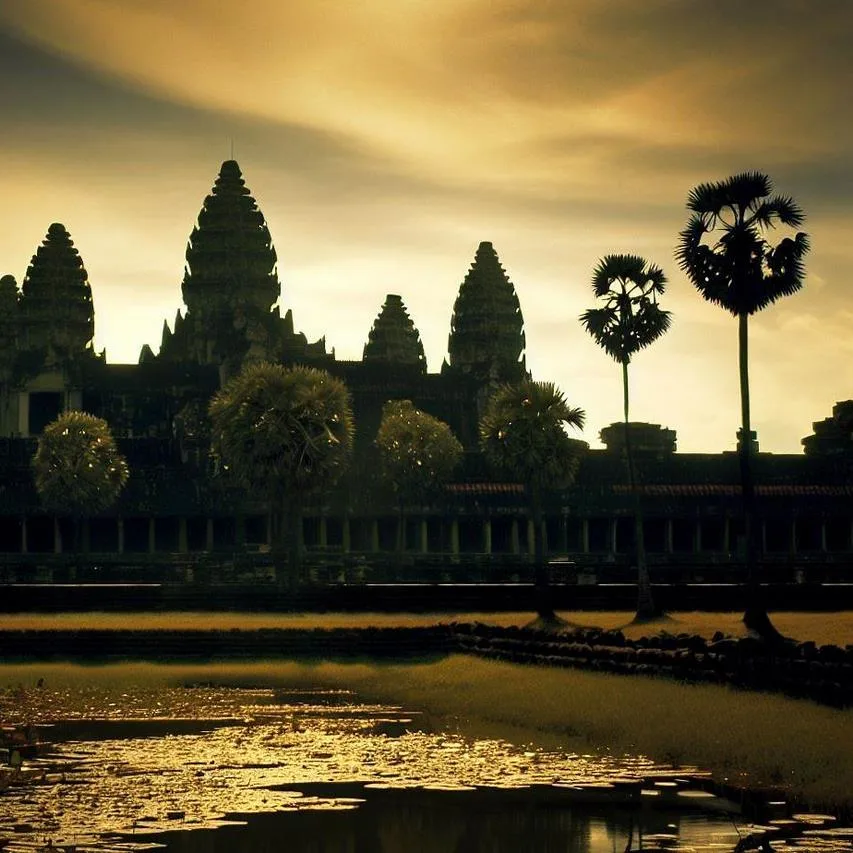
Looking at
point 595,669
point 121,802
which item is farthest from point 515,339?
point 121,802

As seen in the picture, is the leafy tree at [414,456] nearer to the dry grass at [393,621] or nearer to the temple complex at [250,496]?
the temple complex at [250,496]

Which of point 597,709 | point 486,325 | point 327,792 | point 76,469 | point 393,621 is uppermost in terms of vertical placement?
point 486,325

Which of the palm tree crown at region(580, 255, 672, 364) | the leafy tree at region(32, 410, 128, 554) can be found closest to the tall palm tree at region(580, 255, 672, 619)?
the palm tree crown at region(580, 255, 672, 364)

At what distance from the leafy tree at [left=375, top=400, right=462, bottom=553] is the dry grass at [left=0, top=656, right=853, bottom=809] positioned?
55.6 metres

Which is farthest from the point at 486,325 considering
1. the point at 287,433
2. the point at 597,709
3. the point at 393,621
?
the point at 597,709

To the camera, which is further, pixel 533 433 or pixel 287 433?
pixel 287 433

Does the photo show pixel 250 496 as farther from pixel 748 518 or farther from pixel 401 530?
pixel 748 518

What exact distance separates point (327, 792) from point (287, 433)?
55.8m

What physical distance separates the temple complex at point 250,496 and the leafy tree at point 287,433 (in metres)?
13.4

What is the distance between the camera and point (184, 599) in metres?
62.4

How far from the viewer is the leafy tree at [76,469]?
328ft

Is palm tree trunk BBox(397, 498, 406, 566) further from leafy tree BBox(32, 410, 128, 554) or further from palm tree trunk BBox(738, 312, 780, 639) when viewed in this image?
palm tree trunk BBox(738, 312, 780, 639)

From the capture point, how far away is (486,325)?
486 feet

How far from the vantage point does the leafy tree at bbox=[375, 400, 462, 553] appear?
103m
